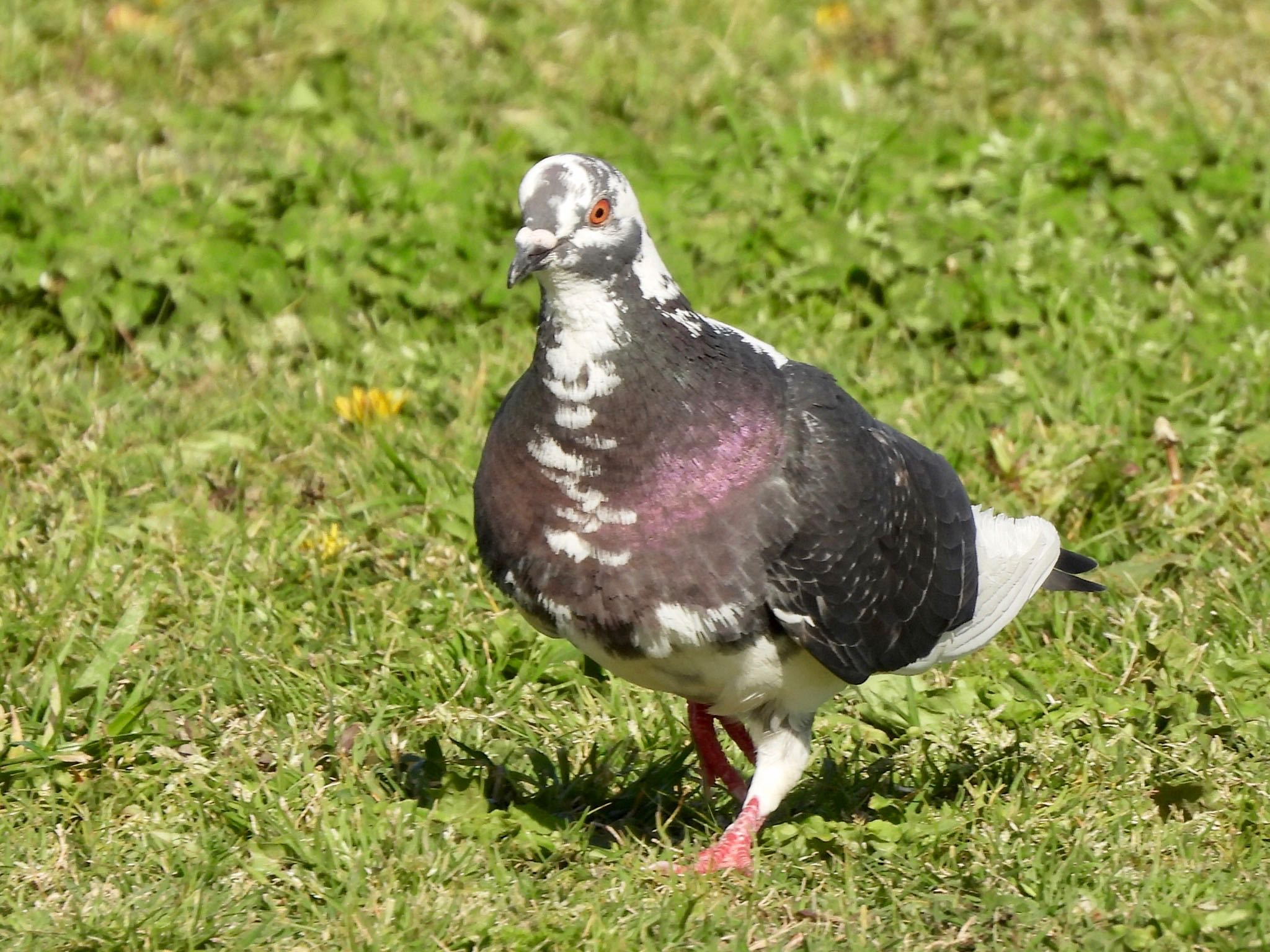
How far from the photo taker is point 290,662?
4.43 meters

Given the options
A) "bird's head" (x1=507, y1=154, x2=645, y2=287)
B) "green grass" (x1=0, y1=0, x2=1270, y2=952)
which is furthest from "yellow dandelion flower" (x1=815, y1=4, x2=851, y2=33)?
"bird's head" (x1=507, y1=154, x2=645, y2=287)

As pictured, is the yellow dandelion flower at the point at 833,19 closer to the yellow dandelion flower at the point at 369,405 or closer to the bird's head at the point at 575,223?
the yellow dandelion flower at the point at 369,405

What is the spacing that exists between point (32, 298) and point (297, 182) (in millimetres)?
1028

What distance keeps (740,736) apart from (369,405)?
1.84 meters

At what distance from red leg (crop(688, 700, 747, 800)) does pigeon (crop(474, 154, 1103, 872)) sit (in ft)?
0.66

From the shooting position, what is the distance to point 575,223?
3312 mm

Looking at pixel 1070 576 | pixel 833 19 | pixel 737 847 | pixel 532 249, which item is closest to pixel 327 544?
pixel 737 847

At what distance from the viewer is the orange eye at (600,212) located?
10.9ft

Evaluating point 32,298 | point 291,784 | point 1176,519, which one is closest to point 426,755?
point 291,784

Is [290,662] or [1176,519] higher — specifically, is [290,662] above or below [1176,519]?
below

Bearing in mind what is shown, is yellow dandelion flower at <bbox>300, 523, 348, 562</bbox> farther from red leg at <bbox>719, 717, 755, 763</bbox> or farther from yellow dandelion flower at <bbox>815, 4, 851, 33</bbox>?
yellow dandelion flower at <bbox>815, 4, 851, 33</bbox>

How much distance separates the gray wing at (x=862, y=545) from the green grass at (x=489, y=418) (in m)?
0.38

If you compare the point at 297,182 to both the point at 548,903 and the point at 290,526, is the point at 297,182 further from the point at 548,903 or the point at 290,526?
the point at 548,903

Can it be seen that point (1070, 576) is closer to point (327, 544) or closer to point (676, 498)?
point (676, 498)
